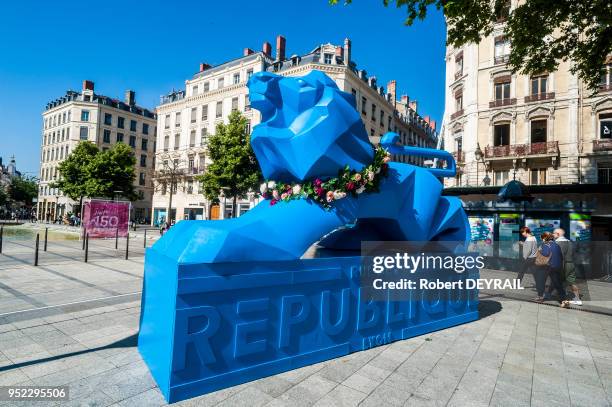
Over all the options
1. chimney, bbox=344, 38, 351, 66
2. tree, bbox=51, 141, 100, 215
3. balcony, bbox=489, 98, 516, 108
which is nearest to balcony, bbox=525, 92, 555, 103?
balcony, bbox=489, 98, 516, 108

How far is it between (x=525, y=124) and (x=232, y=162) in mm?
18339

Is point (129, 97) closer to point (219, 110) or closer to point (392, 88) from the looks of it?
point (219, 110)

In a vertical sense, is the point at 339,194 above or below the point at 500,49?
below

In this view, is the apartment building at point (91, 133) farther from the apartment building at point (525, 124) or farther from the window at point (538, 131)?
the window at point (538, 131)

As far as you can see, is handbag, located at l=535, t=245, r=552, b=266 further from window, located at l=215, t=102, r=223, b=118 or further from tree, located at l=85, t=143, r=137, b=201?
window, located at l=215, t=102, r=223, b=118

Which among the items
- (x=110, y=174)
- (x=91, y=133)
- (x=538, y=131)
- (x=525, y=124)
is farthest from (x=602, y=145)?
(x=91, y=133)

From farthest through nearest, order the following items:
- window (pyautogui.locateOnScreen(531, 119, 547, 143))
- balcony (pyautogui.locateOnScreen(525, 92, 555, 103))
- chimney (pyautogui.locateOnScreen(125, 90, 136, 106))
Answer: chimney (pyautogui.locateOnScreen(125, 90, 136, 106)) → window (pyautogui.locateOnScreen(531, 119, 547, 143)) → balcony (pyautogui.locateOnScreen(525, 92, 555, 103))

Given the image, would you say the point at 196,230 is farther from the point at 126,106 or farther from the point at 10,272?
the point at 126,106

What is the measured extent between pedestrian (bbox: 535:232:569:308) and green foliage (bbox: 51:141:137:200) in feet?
104

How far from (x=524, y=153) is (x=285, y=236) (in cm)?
2131

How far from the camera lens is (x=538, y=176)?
2034cm

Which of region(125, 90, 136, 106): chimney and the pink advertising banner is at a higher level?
region(125, 90, 136, 106): chimney

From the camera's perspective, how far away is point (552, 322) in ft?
19.4

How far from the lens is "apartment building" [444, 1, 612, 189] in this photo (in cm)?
1906
